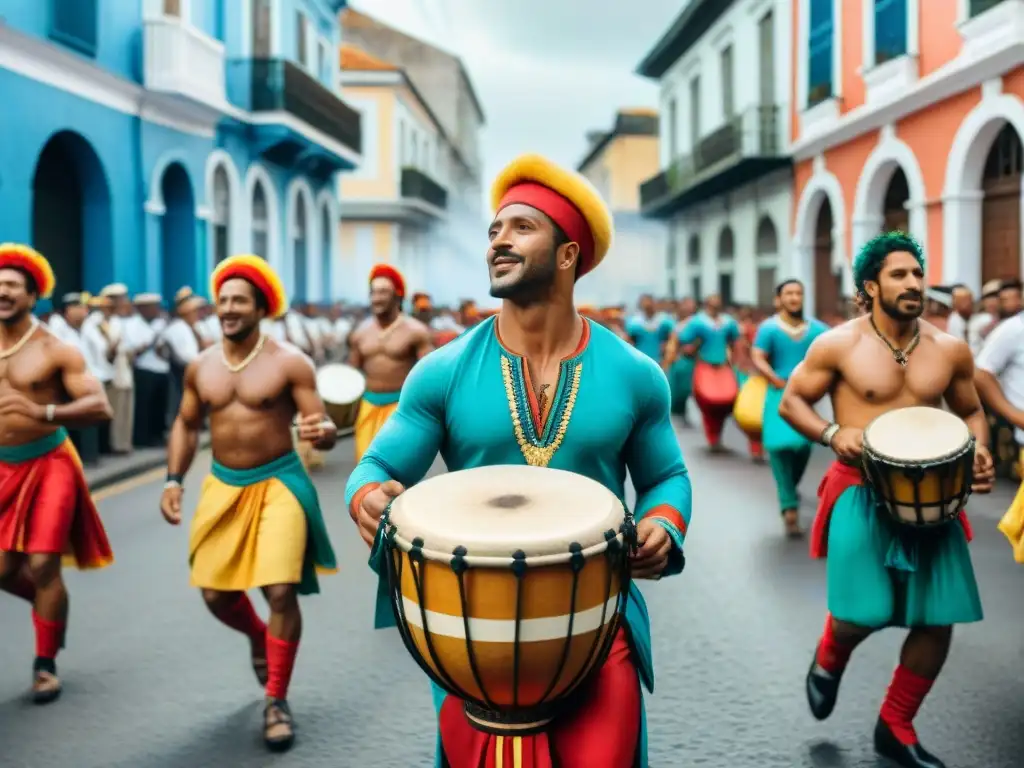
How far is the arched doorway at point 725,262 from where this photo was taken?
1238 inches

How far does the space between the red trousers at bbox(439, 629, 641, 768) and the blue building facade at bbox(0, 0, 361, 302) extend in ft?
42.2

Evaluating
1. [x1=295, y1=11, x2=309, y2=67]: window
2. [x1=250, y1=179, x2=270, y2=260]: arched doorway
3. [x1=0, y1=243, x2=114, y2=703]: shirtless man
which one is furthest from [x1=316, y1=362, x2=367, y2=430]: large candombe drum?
[x1=295, y1=11, x2=309, y2=67]: window

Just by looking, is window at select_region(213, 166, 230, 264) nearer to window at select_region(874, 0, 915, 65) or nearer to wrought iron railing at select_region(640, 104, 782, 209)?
wrought iron railing at select_region(640, 104, 782, 209)

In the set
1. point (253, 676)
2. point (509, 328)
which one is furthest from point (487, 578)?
point (253, 676)

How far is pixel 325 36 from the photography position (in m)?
31.6

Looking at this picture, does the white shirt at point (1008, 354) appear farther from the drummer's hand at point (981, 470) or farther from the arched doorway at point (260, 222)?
the arched doorway at point (260, 222)

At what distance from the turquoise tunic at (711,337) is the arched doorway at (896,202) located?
7487 mm

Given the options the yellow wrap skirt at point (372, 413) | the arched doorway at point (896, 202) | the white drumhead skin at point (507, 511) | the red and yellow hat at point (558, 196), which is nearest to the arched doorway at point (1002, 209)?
the arched doorway at point (896, 202)

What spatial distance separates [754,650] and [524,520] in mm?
3700

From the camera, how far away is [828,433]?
479 cm

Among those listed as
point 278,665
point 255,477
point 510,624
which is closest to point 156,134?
point 255,477

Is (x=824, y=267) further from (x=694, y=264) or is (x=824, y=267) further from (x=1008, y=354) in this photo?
(x=1008, y=354)

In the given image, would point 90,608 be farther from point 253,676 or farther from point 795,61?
point 795,61

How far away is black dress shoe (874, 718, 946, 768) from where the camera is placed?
434cm
